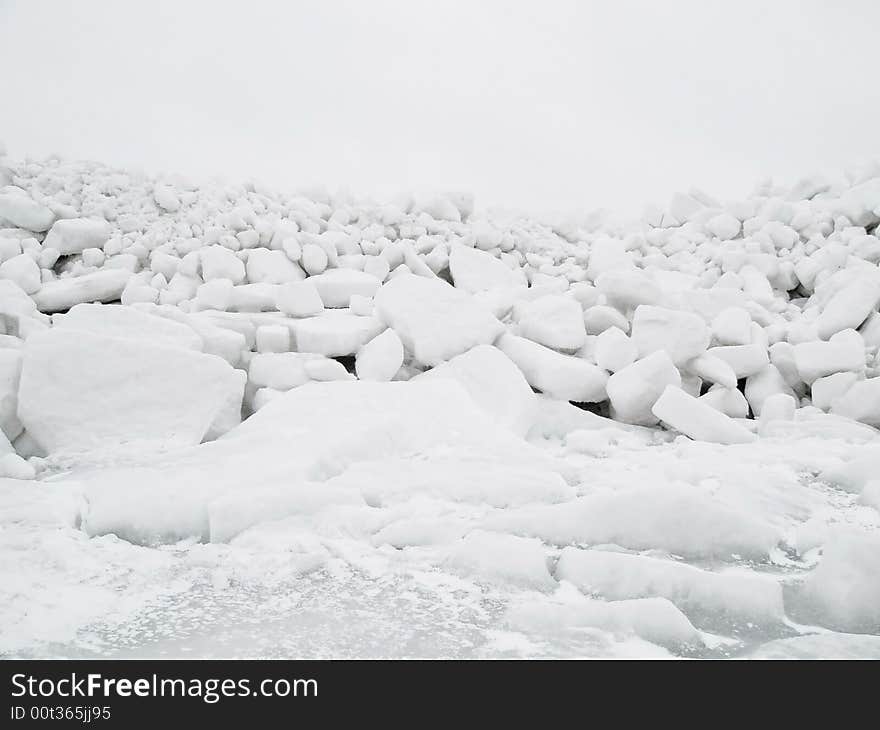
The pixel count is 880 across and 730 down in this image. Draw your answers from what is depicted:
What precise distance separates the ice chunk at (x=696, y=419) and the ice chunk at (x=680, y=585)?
105cm

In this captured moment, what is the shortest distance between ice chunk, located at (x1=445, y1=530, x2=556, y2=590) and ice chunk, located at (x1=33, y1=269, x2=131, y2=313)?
2405mm

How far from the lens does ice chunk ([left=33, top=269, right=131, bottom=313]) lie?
9.84 feet

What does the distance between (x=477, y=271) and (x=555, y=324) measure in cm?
105

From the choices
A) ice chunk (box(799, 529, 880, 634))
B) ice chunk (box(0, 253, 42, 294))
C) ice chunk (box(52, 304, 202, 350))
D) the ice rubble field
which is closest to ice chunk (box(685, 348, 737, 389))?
the ice rubble field

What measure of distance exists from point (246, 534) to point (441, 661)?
20.6 inches

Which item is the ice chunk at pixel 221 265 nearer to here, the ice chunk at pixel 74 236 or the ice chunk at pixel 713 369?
the ice chunk at pixel 74 236

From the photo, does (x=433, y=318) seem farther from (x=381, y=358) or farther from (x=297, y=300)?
(x=297, y=300)

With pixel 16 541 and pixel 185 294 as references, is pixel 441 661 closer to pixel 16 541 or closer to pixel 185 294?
pixel 16 541

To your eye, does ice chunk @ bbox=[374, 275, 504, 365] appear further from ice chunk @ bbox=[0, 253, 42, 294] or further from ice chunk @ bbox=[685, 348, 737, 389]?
ice chunk @ bbox=[0, 253, 42, 294]

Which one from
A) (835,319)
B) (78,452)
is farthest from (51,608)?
(835,319)

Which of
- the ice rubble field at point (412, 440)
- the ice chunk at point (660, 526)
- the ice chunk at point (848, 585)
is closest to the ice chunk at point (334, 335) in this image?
the ice rubble field at point (412, 440)

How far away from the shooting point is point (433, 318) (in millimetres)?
2557

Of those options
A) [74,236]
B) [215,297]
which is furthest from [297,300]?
[74,236]

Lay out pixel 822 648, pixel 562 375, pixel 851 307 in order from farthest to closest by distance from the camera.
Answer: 1. pixel 851 307
2. pixel 562 375
3. pixel 822 648
